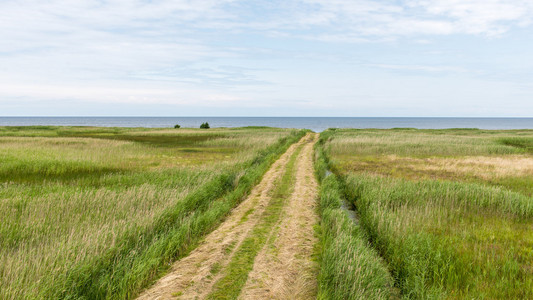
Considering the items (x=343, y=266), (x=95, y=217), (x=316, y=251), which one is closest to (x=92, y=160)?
(x=95, y=217)

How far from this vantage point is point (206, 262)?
674 centimetres

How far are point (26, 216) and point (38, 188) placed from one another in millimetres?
4899

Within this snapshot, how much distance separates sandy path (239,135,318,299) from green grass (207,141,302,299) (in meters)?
0.15

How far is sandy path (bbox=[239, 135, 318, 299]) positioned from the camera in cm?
568

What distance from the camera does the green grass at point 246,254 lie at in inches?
223

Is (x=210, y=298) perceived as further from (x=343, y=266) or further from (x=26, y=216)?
(x=26, y=216)

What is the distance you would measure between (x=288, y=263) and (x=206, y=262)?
1823 mm

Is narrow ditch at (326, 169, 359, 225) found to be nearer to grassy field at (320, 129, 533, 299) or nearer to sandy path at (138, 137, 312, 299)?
grassy field at (320, 129, 533, 299)

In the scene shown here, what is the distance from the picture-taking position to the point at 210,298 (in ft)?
17.8

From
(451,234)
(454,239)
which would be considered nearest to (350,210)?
(451,234)

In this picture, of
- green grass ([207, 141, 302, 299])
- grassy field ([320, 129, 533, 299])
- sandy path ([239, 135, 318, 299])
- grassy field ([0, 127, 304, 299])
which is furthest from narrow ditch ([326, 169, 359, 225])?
grassy field ([0, 127, 304, 299])

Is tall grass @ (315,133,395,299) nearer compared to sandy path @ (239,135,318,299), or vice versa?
tall grass @ (315,133,395,299)

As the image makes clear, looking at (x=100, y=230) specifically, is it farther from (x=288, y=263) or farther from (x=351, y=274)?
(x=351, y=274)

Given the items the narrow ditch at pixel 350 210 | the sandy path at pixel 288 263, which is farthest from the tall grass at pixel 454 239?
the sandy path at pixel 288 263
